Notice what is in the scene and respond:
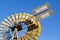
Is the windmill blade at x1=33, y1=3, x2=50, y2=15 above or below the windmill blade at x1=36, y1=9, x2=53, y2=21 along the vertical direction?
above

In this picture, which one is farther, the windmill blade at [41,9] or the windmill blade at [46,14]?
the windmill blade at [41,9]

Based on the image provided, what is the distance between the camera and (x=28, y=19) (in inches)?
913

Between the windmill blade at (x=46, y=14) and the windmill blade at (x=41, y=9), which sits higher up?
the windmill blade at (x=41, y=9)

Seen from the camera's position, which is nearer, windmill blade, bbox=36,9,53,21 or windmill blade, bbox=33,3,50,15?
windmill blade, bbox=36,9,53,21

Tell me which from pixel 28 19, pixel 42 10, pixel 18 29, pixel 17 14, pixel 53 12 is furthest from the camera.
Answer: pixel 17 14

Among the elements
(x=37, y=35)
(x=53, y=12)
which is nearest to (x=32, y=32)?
(x=37, y=35)

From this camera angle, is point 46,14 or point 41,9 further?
point 41,9

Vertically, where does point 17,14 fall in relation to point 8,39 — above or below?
above

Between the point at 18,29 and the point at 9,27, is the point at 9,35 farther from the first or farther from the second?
the point at 18,29

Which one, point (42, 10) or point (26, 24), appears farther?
point (26, 24)

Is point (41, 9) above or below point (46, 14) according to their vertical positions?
above

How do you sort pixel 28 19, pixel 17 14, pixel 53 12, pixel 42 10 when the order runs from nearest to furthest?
pixel 53 12 < pixel 42 10 < pixel 28 19 < pixel 17 14

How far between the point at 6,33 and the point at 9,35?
0.71 m

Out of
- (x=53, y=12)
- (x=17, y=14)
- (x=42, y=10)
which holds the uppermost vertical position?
(x=17, y=14)
